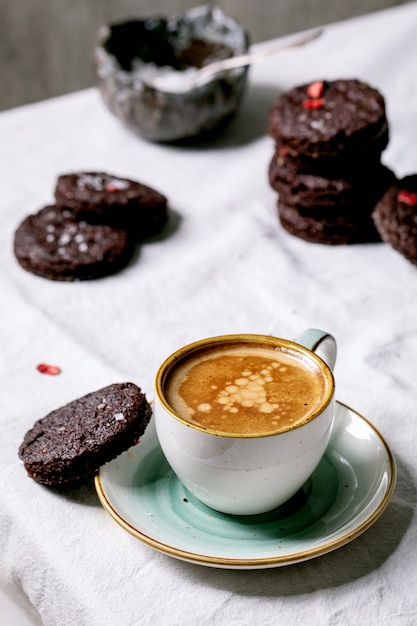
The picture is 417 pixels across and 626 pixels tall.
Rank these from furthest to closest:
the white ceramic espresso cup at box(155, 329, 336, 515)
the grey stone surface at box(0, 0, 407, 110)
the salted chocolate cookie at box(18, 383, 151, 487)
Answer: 1. the grey stone surface at box(0, 0, 407, 110)
2. the salted chocolate cookie at box(18, 383, 151, 487)
3. the white ceramic espresso cup at box(155, 329, 336, 515)

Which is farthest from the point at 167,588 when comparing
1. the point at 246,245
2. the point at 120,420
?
the point at 246,245

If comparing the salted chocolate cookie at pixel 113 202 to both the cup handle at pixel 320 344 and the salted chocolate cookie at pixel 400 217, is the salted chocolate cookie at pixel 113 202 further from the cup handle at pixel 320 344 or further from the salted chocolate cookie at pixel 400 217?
the cup handle at pixel 320 344

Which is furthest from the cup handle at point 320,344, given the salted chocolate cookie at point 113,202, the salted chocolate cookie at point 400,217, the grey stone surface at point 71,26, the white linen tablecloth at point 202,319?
the grey stone surface at point 71,26

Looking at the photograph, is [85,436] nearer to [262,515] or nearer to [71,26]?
[262,515]

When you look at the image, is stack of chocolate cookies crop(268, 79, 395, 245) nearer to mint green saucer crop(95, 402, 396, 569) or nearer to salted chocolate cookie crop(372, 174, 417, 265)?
salted chocolate cookie crop(372, 174, 417, 265)

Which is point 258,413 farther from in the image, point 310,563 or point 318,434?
point 310,563

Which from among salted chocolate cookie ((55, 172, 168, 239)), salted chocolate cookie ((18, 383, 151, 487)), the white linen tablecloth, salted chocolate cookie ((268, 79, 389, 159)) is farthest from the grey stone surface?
salted chocolate cookie ((18, 383, 151, 487))
